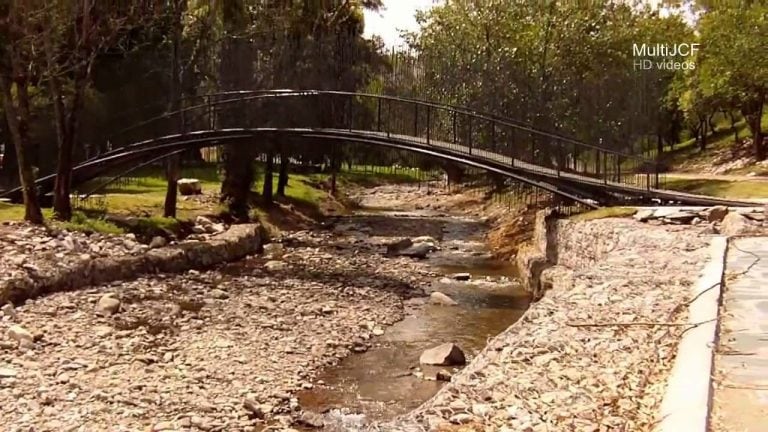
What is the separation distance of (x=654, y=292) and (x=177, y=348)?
6.92 m

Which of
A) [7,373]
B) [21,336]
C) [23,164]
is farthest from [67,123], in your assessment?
[7,373]

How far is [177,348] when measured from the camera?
38.6 feet

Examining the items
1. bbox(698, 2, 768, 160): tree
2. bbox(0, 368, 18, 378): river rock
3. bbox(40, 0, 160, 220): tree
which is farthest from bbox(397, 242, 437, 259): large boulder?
bbox(0, 368, 18, 378): river rock

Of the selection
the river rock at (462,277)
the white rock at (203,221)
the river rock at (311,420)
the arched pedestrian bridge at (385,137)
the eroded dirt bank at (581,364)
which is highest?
the arched pedestrian bridge at (385,137)

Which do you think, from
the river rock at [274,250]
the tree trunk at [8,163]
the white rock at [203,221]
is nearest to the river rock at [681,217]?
the river rock at [274,250]

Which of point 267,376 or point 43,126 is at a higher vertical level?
point 43,126

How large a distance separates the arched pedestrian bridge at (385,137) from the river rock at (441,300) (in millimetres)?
4293

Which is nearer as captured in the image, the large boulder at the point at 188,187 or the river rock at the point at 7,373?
the river rock at the point at 7,373

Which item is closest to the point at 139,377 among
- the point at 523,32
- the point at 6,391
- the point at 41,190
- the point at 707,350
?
the point at 6,391

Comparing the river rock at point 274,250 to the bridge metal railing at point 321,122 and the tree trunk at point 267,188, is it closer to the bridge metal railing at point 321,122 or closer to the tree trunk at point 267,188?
the bridge metal railing at point 321,122

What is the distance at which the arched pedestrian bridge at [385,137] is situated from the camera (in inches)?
764

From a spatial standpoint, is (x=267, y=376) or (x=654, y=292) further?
(x=267, y=376)

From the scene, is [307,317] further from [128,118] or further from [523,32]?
[523,32]

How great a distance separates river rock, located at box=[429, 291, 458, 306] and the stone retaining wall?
6.28 meters
